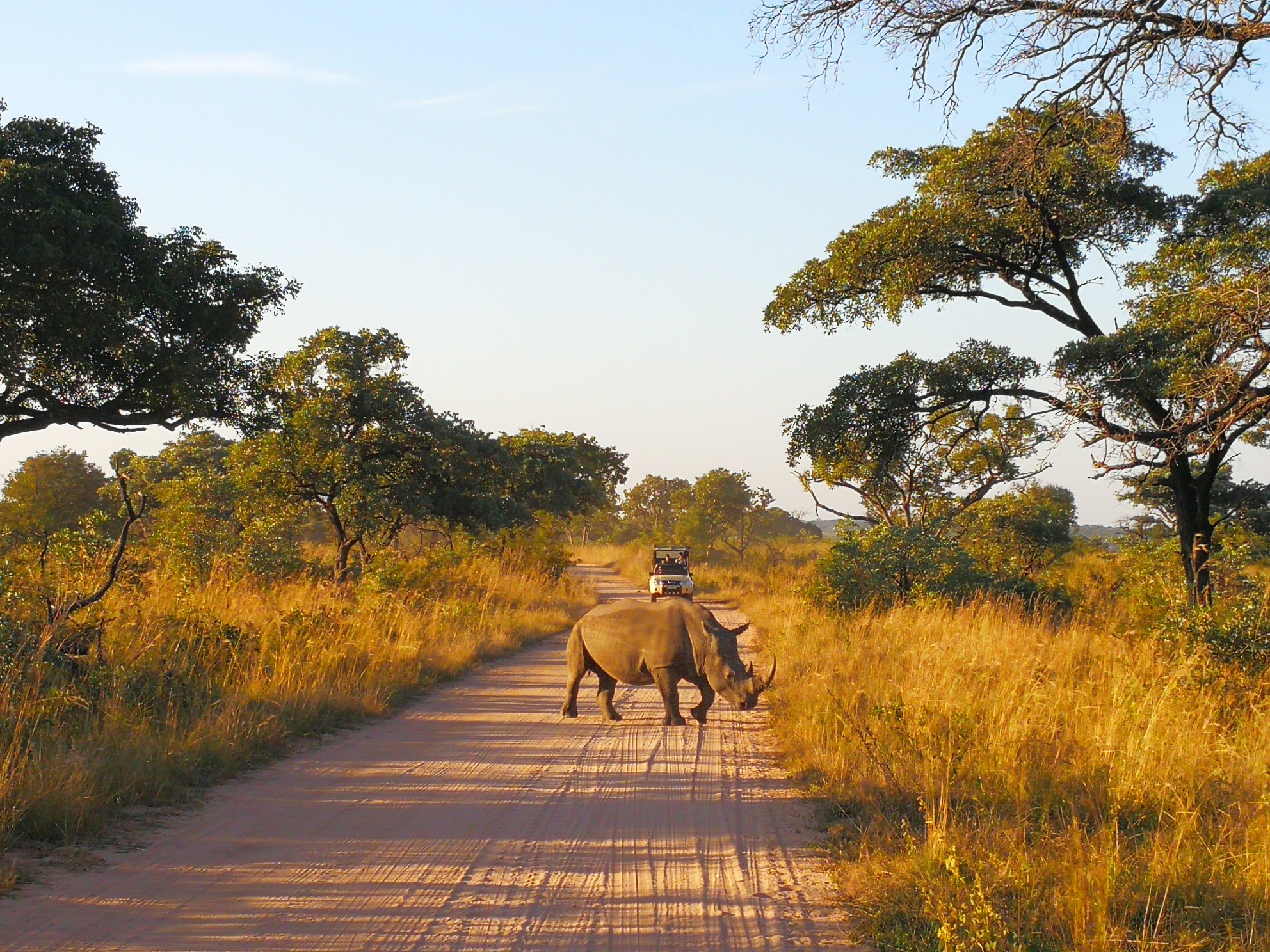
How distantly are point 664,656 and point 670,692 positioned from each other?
0.36m

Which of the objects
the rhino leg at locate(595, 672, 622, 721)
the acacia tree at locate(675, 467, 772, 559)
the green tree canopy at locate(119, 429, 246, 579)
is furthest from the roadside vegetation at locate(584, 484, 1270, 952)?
the acacia tree at locate(675, 467, 772, 559)

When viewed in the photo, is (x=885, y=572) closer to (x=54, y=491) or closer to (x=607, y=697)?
(x=607, y=697)

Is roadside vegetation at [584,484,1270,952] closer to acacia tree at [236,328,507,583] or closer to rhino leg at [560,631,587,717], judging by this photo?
rhino leg at [560,631,587,717]

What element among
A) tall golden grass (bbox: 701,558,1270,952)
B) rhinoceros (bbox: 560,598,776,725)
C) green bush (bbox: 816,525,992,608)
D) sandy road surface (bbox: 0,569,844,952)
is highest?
green bush (bbox: 816,525,992,608)

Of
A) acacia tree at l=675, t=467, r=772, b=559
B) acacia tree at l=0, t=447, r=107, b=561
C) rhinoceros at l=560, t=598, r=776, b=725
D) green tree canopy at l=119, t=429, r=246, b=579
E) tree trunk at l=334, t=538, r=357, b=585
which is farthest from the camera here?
acacia tree at l=675, t=467, r=772, b=559

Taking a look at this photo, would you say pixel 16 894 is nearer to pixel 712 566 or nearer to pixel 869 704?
pixel 869 704

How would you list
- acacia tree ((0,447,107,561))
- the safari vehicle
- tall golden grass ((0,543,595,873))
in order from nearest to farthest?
1. tall golden grass ((0,543,595,873))
2. acacia tree ((0,447,107,561))
3. the safari vehicle

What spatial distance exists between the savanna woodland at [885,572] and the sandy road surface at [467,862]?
0.48 metres

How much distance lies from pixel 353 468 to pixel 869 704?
436 inches

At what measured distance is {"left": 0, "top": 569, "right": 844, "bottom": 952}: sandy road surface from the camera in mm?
4363

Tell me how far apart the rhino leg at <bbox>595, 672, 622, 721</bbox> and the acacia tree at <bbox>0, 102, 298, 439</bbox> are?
5.55 metres

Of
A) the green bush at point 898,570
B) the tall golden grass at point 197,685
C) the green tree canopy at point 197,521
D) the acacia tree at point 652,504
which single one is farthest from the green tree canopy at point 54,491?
the acacia tree at point 652,504

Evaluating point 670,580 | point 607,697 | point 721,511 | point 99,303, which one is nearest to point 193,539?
point 99,303

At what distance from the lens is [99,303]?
10703 mm
